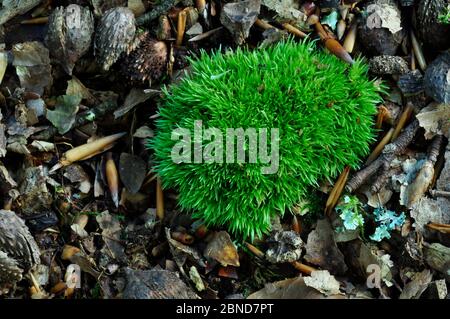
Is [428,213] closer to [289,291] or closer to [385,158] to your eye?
[385,158]

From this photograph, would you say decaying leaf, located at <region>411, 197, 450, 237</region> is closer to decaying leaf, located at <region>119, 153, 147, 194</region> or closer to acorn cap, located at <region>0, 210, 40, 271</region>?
decaying leaf, located at <region>119, 153, 147, 194</region>

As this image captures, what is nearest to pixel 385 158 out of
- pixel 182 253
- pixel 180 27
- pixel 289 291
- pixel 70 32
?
pixel 289 291

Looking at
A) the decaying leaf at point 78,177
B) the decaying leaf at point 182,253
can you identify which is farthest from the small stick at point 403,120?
the decaying leaf at point 78,177

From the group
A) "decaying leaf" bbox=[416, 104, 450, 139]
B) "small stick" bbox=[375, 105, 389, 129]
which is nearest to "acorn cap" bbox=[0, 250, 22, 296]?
"small stick" bbox=[375, 105, 389, 129]

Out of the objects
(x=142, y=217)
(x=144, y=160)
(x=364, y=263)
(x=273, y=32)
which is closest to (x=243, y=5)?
(x=273, y=32)

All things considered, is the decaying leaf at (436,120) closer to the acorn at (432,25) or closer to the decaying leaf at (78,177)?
the acorn at (432,25)
